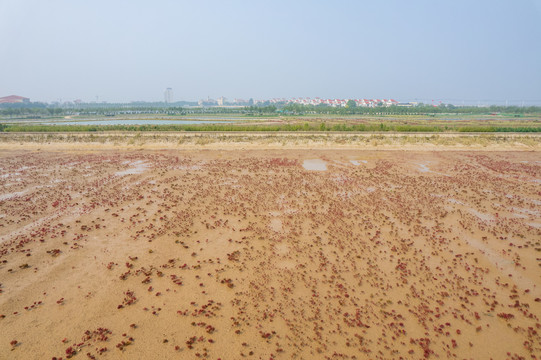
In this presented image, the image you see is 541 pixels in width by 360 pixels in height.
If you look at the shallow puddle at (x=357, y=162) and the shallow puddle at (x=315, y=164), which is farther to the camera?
the shallow puddle at (x=357, y=162)

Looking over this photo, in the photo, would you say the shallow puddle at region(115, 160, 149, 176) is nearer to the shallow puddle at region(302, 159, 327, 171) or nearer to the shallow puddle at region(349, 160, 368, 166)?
the shallow puddle at region(302, 159, 327, 171)

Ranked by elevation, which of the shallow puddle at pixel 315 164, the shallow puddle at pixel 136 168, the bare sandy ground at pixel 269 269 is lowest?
the bare sandy ground at pixel 269 269

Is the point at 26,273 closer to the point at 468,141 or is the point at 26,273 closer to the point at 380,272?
the point at 380,272

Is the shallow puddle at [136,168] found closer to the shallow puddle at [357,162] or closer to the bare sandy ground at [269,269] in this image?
the bare sandy ground at [269,269]

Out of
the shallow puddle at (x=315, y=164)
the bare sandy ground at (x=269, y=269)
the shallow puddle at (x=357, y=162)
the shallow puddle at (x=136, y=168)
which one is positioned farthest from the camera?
the shallow puddle at (x=357, y=162)

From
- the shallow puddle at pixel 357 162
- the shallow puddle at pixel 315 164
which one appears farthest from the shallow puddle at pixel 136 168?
the shallow puddle at pixel 357 162

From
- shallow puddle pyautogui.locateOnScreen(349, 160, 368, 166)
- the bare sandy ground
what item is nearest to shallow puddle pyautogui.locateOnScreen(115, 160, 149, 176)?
the bare sandy ground

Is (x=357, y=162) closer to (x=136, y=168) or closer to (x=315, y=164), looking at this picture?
(x=315, y=164)

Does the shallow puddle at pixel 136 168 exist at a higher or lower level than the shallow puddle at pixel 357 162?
higher

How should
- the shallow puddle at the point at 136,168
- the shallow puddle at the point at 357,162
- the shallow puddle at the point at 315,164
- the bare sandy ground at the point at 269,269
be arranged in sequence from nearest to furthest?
the bare sandy ground at the point at 269,269
the shallow puddle at the point at 136,168
the shallow puddle at the point at 315,164
the shallow puddle at the point at 357,162
